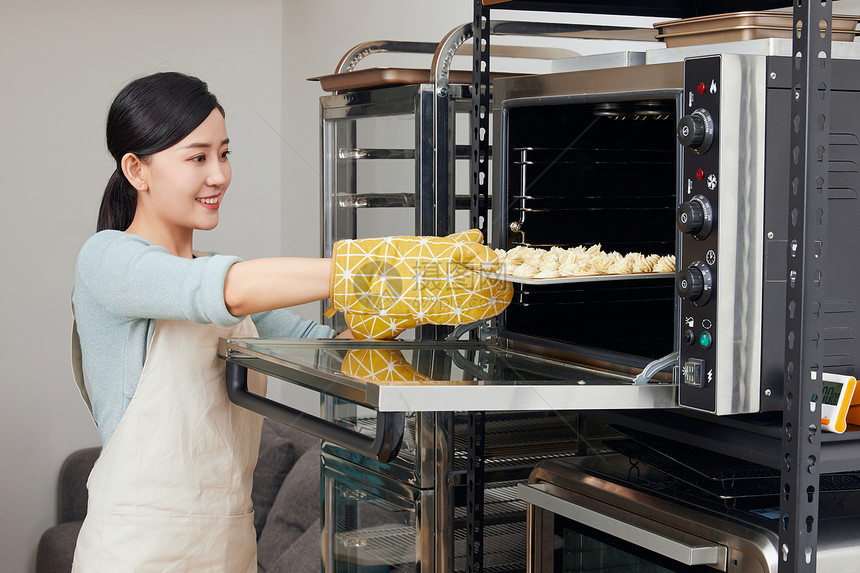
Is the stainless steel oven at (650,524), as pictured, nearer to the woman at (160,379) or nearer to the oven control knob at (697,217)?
the oven control knob at (697,217)

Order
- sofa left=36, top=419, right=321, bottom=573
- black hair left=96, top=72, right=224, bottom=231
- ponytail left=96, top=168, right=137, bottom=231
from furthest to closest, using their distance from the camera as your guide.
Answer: sofa left=36, top=419, right=321, bottom=573
ponytail left=96, top=168, right=137, bottom=231
black hair left=96, top=72, right=224, bottom=231

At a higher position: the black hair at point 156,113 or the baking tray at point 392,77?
the baking tray at point 392,77

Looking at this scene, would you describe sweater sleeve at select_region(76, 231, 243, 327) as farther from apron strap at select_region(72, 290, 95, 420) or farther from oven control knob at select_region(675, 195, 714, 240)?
oven control knob at select_region(675, 195, 714, 240)

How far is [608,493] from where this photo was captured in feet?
3.51

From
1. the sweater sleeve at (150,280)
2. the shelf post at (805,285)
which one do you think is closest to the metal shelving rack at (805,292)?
the shelf post at (805,285)

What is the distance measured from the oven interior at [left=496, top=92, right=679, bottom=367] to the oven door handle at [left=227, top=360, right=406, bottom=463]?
0.87 ft

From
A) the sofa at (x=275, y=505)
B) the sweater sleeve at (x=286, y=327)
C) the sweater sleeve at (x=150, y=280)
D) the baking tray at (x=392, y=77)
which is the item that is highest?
the baking tray at (x=392, y=77)

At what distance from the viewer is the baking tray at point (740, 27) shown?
0.91 metres

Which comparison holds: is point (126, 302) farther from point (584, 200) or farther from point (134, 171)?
point (584, 200)

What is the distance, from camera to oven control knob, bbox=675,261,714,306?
2.88ft

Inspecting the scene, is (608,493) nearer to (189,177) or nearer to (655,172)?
(655,172)

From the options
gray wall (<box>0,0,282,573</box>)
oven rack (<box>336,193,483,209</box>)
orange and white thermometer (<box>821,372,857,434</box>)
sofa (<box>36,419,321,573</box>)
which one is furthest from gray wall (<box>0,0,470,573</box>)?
orange and white thermometer (<box>821,372,857,434</box>)

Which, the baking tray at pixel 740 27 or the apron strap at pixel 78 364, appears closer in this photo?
the baking tray at pixel 740 27

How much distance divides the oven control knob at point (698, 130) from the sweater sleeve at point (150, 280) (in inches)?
21.0
